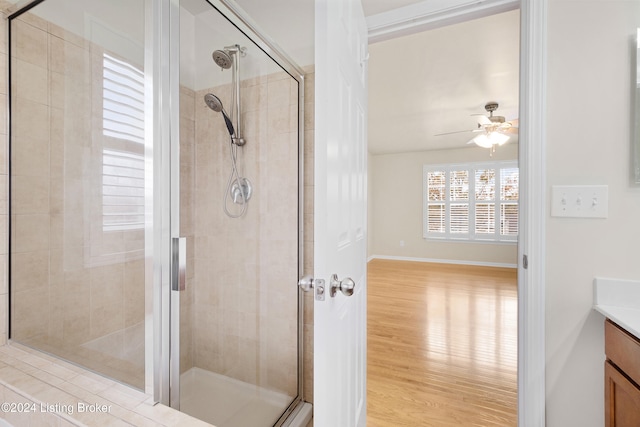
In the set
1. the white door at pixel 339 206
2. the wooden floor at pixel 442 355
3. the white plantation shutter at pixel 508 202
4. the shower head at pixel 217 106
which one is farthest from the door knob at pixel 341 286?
the white plantation shutter at pixel 508 202

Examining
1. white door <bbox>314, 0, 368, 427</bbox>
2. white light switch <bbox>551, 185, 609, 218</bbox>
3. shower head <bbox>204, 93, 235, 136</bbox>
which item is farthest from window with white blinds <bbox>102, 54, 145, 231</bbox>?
white light switch <bbox>551, 185, 609, 218</bbox>

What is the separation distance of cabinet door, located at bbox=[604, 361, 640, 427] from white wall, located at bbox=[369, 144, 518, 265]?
5.45 metres

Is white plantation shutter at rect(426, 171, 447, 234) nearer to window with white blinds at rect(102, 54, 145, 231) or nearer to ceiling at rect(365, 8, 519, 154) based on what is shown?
ceiling at rect(365, 8, 519, 154)

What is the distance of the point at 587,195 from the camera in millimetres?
1089

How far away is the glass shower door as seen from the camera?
4.54 feet

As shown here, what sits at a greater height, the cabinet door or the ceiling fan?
the ceiling fan

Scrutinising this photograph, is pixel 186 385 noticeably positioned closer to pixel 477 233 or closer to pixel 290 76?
pixel 290 76

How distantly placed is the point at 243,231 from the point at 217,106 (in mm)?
668

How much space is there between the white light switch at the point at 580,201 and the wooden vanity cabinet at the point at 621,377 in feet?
1.31

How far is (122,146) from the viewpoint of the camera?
122cm

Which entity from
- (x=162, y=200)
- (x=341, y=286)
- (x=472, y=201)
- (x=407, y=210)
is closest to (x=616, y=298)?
(x=341, y=286)

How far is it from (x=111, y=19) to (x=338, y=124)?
44.8 inches

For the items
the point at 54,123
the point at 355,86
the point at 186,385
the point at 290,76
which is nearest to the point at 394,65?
the point at 290,76

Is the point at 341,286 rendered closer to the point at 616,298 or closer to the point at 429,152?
the point at 616,298
